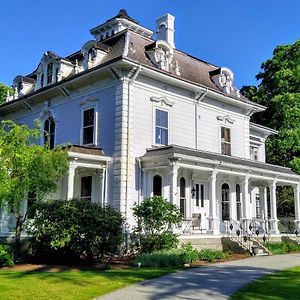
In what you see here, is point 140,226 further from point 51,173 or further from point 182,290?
point 182,290

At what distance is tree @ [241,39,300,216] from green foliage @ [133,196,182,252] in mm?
17925

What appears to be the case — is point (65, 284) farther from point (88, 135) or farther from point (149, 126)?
point (88, 135)

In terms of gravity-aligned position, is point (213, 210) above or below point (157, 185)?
below

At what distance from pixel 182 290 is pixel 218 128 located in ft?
49.6

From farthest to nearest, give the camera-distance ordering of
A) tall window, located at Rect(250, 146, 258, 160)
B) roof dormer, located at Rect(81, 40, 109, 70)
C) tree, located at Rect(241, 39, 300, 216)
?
tree, located at Rect(241, 39, 300, 216)
tall window, located at Rect(250, 146, 258, 160)
roof dormer, located at Rect(81, 40, 109, 70)

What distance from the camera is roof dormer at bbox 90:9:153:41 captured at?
87.7 ft

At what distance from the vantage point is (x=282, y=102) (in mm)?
32969

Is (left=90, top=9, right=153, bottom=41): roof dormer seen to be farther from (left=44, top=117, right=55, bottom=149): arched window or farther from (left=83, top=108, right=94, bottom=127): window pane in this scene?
(left=83, top=108, right=94, bottom=127): window pane

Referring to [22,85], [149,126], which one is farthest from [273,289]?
[22,85]

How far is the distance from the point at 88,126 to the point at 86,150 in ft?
7.39

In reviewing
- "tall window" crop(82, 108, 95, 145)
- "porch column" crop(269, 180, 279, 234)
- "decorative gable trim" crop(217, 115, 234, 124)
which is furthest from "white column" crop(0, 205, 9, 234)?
"porch column" crop(269, 180, 279, 234)

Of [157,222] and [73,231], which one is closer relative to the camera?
[73,231]

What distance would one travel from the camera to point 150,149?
1955cm

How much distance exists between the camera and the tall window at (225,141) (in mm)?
23969
